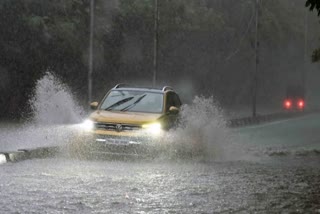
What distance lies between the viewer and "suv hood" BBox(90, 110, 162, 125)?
1728 cm

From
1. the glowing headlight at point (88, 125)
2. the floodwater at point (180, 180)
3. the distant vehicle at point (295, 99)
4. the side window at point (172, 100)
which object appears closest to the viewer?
the floodwater at point (180, 180)

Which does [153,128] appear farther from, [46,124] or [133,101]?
[46,124]

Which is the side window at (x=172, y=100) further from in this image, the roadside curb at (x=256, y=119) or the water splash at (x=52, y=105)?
the roadside curb at (x=256, y=119)

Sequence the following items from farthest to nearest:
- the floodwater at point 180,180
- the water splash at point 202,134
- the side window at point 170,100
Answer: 1. the side window at point 170,100
2. the water splash at point 202,134
3. the floodwater at point 180,180

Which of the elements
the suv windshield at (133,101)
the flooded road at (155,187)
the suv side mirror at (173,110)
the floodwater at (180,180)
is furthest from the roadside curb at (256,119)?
the flooded road at (155,187)

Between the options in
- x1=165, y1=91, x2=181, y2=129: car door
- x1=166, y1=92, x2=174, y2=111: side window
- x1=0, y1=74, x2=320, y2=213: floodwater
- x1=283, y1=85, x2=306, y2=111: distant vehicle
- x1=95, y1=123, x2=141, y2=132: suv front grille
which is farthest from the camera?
x1=283, y1=85, x2=306, y2=111: distant vehicle

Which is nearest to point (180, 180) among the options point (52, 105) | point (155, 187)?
point (155, 187)

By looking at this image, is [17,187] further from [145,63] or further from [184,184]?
[145,63]

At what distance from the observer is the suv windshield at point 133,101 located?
18.5 m

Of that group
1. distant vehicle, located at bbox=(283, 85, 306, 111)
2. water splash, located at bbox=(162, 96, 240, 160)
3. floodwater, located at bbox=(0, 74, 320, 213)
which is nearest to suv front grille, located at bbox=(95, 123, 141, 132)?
floodwater, located at bbox=(0, 74, 320, 213)

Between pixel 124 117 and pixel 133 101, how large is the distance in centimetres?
139

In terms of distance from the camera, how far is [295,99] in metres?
66.8

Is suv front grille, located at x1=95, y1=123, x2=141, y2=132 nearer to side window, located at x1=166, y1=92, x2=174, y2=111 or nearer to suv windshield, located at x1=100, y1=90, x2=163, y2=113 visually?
suv windshield, located at x1=100, y1=90, x2=163, y2=113

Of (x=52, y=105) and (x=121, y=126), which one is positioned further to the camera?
(x=52, y=105)
